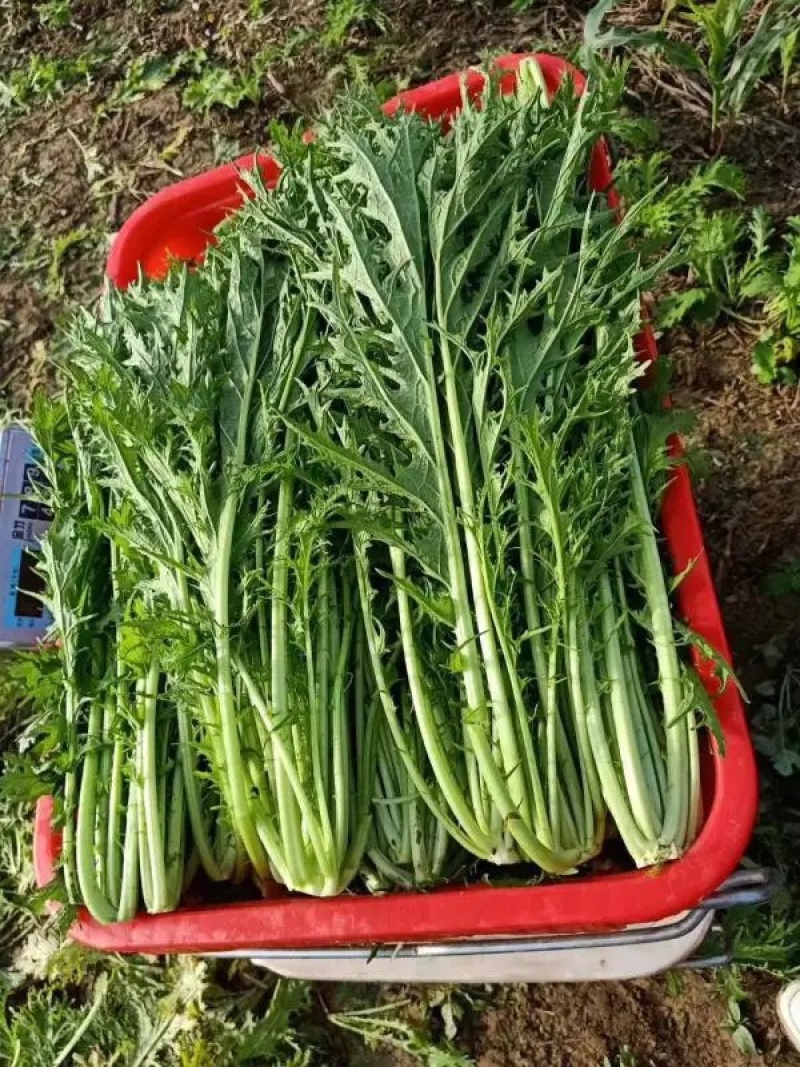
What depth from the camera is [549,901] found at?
1750 millimetres

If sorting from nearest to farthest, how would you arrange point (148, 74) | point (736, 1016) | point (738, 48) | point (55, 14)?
point (736, 1016), point (738, 48), point (148, 74), point (55, 14)

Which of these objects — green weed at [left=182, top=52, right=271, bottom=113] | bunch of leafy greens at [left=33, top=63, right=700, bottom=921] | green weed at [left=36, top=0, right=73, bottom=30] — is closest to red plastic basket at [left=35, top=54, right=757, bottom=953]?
bunch of leafy greens at [left=33, top=63, right=700, bottom=921]

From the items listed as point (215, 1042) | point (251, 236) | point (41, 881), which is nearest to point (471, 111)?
point (251, 236)

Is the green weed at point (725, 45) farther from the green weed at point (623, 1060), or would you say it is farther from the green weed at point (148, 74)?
the green weed at point (623, 1060)

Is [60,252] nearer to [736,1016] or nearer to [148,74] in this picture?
[148,74]

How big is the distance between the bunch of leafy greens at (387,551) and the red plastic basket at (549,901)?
0.05m

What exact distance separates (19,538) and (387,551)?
1095 millimetres

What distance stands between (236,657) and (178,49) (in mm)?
2762

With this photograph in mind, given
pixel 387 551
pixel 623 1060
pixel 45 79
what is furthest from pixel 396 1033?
pixel 45 79

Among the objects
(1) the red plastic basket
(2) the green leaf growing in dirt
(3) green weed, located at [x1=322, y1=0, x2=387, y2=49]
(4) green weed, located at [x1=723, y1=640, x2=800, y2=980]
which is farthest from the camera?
(3) green weed, located at [x1=322, y1=0, x2=387, y2=49]

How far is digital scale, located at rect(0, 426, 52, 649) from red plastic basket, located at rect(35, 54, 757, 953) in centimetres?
51

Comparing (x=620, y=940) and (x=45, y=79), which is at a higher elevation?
(x=45, y=79)

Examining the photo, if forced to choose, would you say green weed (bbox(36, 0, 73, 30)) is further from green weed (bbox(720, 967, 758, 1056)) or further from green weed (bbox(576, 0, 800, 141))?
green weed (bbox(720, 967, 758, 1056))

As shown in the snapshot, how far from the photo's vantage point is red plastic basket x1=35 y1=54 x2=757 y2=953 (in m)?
1.72
